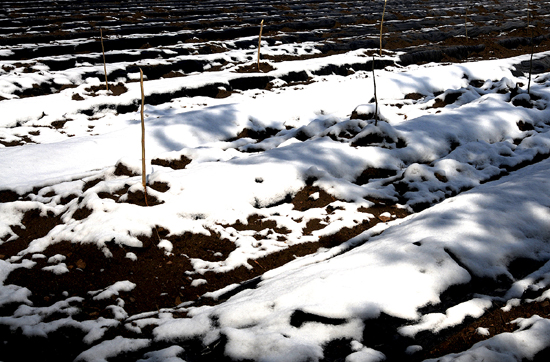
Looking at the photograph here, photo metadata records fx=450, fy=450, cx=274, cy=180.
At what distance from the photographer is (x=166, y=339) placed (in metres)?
2.89

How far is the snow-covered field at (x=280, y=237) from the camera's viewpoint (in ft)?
9.09

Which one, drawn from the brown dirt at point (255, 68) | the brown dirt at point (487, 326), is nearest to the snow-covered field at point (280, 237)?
the brown dirt at point (487, 326)

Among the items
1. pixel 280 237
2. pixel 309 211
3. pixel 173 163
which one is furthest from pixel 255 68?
pixel 280 237

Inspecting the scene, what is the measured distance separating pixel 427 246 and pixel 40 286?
119 inches

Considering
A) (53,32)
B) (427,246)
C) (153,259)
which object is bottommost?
(153,259)

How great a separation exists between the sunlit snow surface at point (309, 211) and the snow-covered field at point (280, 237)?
18 millimetres

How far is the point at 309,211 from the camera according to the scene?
473cm

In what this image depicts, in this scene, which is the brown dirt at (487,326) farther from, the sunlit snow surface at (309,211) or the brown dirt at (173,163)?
the brown dirt at (173,163)

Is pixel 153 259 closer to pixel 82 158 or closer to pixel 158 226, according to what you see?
pixel 158 226

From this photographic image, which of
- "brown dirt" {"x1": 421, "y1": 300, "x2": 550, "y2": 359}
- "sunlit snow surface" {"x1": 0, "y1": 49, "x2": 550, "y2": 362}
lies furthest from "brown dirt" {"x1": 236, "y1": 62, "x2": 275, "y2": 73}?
"brown dirt" {"x1": 421, "y1": 300, "x2": 550, "y2": 359}

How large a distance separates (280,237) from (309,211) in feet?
1.72

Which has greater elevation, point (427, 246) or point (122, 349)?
point (427, 246)

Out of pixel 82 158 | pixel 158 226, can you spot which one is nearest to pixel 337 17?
pixel 82 158

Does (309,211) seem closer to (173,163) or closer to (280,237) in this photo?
(280,237)
